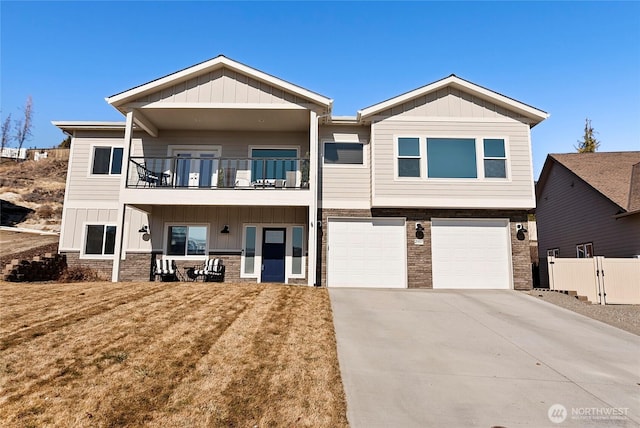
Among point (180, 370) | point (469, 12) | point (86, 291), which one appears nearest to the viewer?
point (180, 370)

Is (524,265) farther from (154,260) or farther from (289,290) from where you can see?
(154,260)

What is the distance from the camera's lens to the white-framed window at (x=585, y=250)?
14.4m

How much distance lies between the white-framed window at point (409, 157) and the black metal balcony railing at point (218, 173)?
3084 mm

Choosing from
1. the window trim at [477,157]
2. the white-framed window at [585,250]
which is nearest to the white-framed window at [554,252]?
the white-framed window at [585,250]

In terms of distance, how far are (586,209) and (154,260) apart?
16907mm

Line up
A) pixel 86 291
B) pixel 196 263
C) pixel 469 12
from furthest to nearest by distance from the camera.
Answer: pixel 196 263 < pixel 469 12 < pixel 86 291

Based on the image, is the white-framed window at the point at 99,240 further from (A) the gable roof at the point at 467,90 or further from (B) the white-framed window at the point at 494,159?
(B) the white-framed window at the point at 494,159

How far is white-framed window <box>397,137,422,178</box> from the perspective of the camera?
38.2 ft

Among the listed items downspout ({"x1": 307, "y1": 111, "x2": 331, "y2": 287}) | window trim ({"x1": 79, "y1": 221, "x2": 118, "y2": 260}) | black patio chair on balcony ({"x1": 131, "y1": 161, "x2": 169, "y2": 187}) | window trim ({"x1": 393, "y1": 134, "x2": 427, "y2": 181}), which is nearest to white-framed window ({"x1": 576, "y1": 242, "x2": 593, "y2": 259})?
window trim ({"x1": 393, "y1": 134, "x2": 427, "y2": 181})

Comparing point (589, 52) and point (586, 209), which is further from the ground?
point (589, 52)

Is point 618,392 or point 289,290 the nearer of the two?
point 618,392

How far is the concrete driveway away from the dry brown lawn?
52 centimetres

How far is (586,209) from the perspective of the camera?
47.8ft

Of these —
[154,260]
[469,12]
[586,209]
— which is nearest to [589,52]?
[469,12]
